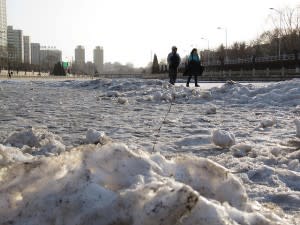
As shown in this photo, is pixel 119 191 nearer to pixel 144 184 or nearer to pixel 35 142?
pixel 144 184

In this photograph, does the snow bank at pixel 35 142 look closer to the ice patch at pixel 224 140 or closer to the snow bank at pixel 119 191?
the ice patch at pixel 224 140

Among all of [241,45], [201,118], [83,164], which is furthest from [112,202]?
[241,45]

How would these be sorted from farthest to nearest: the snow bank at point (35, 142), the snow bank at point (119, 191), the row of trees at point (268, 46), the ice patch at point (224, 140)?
1. the row of trees at point (268, 46)
2. the ice patch at point (224, 140)
3. the snow bank at point (35, 142)
4. the snow bank at point (119, 191)

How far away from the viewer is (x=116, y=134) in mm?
5699

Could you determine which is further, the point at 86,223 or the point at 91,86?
the point at 91,86

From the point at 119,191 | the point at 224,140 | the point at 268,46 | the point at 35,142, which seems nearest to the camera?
the point at 119,191

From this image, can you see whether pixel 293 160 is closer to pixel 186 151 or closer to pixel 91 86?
pixel 186 151

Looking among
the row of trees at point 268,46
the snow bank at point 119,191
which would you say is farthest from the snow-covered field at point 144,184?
the row of trees at point 268,46

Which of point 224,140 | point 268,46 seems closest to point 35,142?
point 224,140

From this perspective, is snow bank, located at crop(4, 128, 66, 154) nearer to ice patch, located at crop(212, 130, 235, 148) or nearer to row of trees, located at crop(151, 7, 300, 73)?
ice patch, located at crop(212, 130, 235, 148)

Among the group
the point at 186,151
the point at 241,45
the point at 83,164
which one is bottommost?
the point at 186,151

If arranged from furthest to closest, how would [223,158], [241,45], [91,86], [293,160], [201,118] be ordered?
[241,45] → [91,86] → [201,118] → [223,158] → [293,160]

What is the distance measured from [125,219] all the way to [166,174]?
1.39ft

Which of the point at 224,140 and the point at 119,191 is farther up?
the point at 119,191
